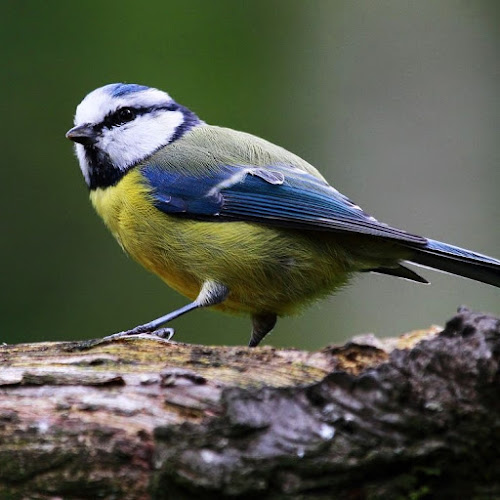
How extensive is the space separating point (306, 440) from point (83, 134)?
1927 millimetres

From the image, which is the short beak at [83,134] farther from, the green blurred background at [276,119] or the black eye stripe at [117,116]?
the green blurred background at [276,119]

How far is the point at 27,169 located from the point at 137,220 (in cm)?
313

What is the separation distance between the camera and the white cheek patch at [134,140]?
3.47m

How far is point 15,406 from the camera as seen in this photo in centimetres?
222

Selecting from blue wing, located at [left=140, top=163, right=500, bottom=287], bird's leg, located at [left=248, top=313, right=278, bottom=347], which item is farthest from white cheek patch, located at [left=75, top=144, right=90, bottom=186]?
bird's leg, located at [left=248, top=313, right=278, bottom=347]

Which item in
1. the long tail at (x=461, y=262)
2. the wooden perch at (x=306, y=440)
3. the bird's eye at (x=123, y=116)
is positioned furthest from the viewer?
the bird's eye at (x=123, y=116)

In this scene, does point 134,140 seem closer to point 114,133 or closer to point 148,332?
point 114,133

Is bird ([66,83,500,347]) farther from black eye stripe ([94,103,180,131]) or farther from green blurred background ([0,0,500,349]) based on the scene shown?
green blurred background ([0,0,500,349])

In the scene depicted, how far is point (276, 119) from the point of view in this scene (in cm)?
628

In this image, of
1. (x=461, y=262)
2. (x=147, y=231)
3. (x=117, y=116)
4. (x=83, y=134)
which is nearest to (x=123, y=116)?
(x=117, y=116)

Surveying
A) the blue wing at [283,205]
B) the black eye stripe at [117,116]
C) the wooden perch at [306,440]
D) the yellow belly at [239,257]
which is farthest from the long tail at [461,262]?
the black eye stripe at [117,116]

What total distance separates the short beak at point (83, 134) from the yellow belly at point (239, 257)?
32 cm

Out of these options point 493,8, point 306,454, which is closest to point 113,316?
point 493,8

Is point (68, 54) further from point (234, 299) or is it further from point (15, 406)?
point (15, 406)
